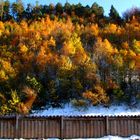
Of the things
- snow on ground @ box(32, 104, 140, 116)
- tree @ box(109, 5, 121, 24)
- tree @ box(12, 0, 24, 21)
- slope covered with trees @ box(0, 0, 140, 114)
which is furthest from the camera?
tree @ box(12, 0, 24, 21)

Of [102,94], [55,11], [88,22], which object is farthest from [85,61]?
[55,11]

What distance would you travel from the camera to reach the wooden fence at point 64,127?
27.8m

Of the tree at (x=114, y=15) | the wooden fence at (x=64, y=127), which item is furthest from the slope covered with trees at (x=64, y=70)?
the wooden fence at (x=64, y=127)

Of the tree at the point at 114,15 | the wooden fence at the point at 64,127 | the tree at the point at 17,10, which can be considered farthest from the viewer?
the tree at the point at 17,10

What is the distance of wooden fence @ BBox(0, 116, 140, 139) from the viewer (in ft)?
91.0

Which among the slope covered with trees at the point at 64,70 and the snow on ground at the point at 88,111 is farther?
the slope covered with trees at the point at 64,70

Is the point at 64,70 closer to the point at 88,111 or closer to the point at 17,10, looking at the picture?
the point at 88,111

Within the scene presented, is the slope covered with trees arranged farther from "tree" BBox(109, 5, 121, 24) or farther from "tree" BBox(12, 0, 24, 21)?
"tree" BBox(12, 0, 24, 21)

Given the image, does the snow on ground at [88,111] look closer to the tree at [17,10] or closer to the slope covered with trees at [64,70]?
the slope covered with trees at [64,70]

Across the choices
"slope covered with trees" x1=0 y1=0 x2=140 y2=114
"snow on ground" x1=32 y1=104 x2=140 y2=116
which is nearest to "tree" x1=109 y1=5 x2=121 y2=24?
"slope covered with trees" x1=0 y1=0 x2=140 y2=114

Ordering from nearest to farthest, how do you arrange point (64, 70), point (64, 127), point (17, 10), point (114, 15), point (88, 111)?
point (64, 127)
point (88, 111)
point (64, 70)
point (114, 15)
point (17, 10)

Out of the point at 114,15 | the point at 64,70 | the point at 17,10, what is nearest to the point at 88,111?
the point at 64,70

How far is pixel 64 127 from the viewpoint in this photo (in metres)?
27.9

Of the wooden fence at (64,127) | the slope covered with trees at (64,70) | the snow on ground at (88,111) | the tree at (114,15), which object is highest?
the tree at (114,15)
